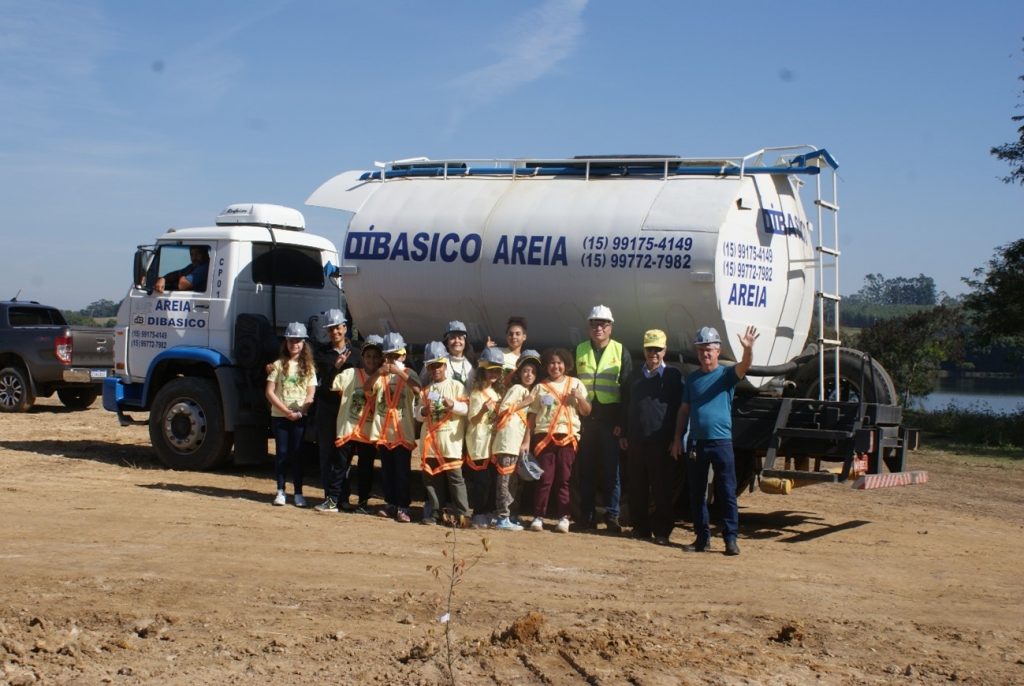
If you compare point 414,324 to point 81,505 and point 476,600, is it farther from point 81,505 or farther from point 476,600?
point 476,600

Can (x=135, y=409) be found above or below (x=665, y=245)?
below

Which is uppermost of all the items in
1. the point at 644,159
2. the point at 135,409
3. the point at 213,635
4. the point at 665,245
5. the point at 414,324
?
the point at 644,159

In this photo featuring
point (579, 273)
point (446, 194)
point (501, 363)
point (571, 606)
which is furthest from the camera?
point (446, 194)

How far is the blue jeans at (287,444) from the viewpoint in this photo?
11.7 meters

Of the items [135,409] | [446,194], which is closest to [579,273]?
[446,194]

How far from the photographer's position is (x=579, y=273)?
1152cm

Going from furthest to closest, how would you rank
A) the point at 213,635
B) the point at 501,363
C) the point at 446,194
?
1. the point at 446,194
2. the point at 501,363
3. the point at 213,635

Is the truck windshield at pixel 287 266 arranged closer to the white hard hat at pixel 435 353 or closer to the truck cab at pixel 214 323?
the truck cab at pixel 214 323

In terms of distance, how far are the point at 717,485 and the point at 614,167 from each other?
12.5 feet

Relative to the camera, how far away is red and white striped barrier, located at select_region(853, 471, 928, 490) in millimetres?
10422

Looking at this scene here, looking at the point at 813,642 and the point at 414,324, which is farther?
the point at 414,324

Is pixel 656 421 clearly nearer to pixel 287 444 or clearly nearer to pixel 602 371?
pixel 602 371

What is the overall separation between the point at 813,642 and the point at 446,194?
284 inches

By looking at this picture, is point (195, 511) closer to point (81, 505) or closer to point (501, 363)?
point (81, 505)
